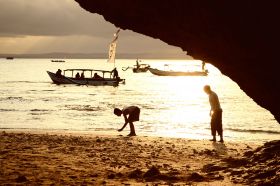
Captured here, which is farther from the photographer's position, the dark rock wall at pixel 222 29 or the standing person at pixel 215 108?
the standing person at pixel 215 108

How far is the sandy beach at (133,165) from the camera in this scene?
830 cm

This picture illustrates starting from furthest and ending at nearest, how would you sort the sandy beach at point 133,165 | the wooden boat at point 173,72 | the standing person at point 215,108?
the wooden boat at point 173,72
the standing person at point 215,108
the sandy beach at point 133,165

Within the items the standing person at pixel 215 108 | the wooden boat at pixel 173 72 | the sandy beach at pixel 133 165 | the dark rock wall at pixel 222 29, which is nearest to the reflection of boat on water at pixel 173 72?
the wooden boat at pixel 173 72

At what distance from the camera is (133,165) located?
1067 centimetres

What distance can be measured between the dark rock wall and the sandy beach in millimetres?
2026

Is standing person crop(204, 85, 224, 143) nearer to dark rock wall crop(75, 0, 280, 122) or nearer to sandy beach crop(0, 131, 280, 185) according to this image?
sandy beach crop(0, 131, 280, 185)

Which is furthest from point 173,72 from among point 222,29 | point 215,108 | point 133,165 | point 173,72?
point 222,29

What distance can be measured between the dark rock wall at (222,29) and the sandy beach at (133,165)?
2.03m

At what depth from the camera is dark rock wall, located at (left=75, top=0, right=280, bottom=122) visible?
19.5 ft

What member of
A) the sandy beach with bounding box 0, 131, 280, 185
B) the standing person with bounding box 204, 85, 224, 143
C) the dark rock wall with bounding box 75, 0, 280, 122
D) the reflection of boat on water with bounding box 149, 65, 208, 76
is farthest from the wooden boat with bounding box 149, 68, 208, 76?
the dark rock wall with bounding box 75, 0, 280, 122

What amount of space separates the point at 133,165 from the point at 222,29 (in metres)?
5.45

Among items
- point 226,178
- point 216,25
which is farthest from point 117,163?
point 216,25

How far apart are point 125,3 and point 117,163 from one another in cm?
569

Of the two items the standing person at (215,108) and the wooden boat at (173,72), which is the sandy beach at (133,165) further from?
the wooden boat at (173,72)
